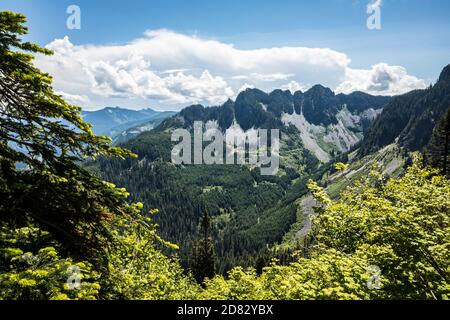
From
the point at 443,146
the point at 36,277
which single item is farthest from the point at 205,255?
the point at 36,277

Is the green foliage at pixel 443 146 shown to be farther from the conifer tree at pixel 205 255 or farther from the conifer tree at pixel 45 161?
the conifer tree at pixel 45 161

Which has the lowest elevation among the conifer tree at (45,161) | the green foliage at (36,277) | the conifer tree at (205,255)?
the conifer tree at (205,255)

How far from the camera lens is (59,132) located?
1079 cm

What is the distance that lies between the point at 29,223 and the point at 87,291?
4.21m

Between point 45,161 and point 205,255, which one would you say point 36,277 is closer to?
point 45,161

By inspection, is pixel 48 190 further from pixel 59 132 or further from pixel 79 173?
pixel 59 132

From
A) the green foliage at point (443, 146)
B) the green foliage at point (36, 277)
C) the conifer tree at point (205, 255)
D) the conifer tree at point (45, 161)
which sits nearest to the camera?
the green foliage at point (36, 277)

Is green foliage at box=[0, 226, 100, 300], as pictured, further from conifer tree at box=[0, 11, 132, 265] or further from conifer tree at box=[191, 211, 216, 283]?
conifer tree at box=[191, 211, 216, 283]

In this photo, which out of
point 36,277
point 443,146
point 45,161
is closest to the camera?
point 36,277

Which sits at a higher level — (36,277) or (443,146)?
(443,146)

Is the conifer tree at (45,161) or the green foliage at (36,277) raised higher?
the conifer tree at (45,161)

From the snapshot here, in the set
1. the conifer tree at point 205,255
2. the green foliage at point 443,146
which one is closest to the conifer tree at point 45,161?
the green foliage at point 443,146
